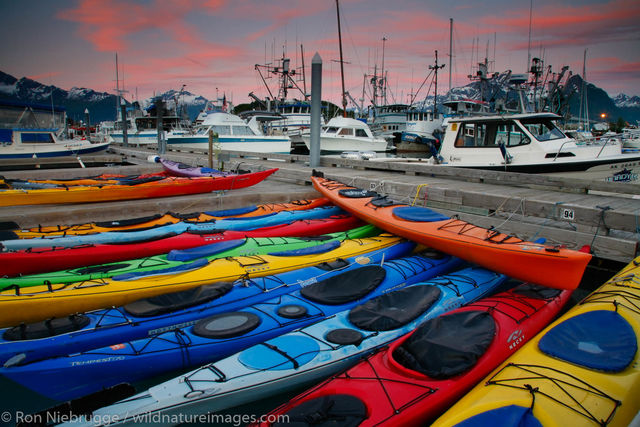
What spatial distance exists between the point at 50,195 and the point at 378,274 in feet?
21.1

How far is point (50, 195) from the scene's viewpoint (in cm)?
675

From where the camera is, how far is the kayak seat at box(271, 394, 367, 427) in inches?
90.4

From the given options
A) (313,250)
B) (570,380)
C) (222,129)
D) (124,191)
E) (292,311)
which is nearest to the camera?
(570,380)

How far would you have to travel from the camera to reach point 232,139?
2070cm

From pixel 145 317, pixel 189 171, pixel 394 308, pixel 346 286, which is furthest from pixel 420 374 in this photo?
pixel 189 171

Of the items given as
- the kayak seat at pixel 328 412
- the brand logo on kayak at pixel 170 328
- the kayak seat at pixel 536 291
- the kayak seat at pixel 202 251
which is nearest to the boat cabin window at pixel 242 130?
the kayak seat at pixel 202 251

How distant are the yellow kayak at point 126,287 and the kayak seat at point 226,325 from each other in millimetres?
817

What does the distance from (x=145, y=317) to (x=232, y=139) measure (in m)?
18.3

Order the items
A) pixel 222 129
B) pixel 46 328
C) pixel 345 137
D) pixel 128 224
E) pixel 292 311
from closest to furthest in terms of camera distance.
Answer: pixel 46 328 < pixel 292 311 < pixel 128 224 < pixel 345 137 < pixel 222 129

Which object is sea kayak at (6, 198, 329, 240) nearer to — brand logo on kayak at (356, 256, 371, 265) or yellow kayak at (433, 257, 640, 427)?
brand logo on kayak at (356, 256, 371, 265)

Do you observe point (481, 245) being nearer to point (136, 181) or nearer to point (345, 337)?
point (345, 337)

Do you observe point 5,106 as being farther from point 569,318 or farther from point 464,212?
point 569,318

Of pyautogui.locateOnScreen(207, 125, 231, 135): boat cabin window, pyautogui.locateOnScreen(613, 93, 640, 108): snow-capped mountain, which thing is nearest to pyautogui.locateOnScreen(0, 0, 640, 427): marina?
pyautogui.locateOnScreen(207, 125, 231, 135): boat cabin window

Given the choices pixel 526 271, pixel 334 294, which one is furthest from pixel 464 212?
pixel 334 294
